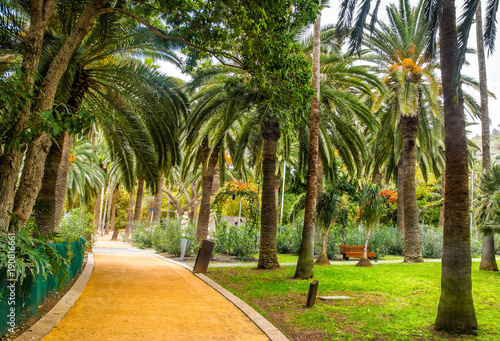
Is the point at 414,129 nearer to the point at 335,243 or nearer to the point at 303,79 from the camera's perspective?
the point at 335,243

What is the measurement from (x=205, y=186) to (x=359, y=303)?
10466 millimetres

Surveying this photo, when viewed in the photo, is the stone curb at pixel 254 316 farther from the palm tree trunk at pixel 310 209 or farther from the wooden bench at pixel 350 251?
the wooden bench at pixel 350 251

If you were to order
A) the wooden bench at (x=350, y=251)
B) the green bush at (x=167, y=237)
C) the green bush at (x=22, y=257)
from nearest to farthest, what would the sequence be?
the green bush at (x=22, y=257)
the green bush at (x=167, y=237)
the wooden bench at (x=350, y=251)

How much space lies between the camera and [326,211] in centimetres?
1548

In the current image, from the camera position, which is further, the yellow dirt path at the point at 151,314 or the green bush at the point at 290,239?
the green bush at the point at 290,239

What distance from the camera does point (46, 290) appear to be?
6.18 metres

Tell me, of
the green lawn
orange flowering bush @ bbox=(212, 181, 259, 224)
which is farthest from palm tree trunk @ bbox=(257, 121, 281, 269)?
orange flowering bush @ bbox=(212, 181, 259, 224)

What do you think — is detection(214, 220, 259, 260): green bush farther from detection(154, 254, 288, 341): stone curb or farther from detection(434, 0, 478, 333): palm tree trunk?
detection(434, 0, 478, 333): palm tree trunk

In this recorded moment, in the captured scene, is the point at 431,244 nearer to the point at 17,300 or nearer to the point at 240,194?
the point at 240,194

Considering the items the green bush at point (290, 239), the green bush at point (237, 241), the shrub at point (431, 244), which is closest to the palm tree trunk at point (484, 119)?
the green bush at point (290, 239)

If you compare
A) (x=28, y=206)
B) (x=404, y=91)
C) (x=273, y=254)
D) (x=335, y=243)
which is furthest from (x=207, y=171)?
(x=28, y=206)

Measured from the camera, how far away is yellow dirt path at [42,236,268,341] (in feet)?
16.7

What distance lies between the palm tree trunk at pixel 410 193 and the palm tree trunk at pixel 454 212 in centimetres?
1143

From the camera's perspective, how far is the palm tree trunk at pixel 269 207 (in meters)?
12.9
